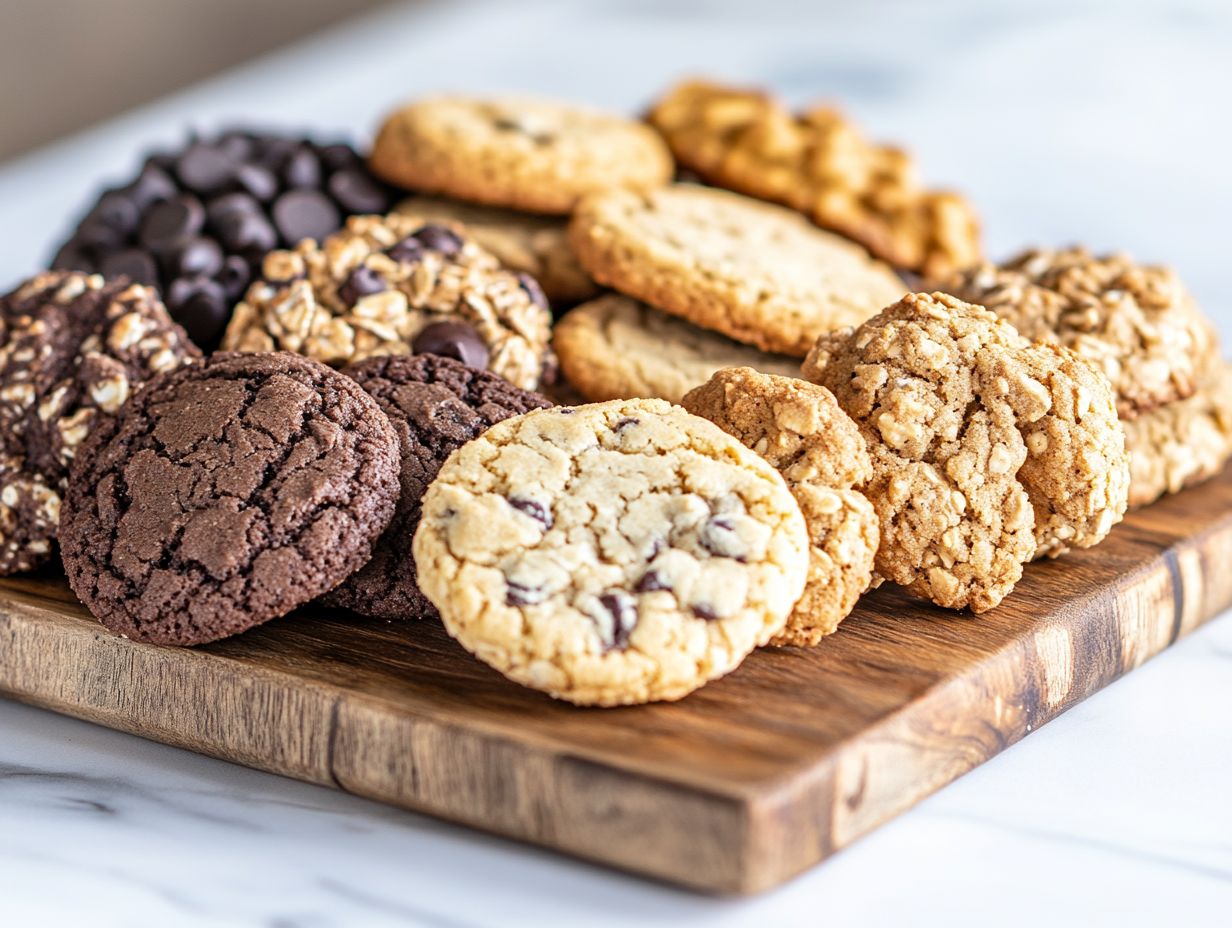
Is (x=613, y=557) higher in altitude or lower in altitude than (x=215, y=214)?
lower

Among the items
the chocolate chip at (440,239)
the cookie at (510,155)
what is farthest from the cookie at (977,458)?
the cookie at (510,155)

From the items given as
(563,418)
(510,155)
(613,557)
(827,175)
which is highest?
(510,155)

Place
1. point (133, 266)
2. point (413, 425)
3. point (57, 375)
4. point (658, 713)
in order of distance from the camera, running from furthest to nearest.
Answer: point (133, 266)
point (57, 375)
point (413, 425)
point (658, 713)

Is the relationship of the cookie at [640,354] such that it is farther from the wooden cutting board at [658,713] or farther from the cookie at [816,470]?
the wooden cutting board at [658,713]

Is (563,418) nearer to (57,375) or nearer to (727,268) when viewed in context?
(727,268)

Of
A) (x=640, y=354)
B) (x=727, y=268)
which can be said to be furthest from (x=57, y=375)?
(x=727, y=268)

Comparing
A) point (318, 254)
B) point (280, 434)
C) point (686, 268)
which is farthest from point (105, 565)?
point (686, 268)

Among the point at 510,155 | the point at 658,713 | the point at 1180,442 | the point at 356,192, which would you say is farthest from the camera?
the point at 356,192

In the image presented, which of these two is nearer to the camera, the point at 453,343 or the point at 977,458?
the point at 977,458
